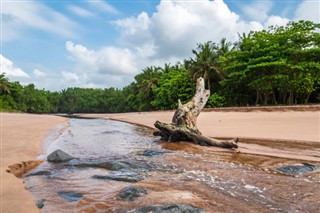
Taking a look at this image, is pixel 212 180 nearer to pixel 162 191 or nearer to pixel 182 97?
pixel 162 191

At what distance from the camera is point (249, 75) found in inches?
1156

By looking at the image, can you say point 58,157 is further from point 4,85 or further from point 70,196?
point 4,85

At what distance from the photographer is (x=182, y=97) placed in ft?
132

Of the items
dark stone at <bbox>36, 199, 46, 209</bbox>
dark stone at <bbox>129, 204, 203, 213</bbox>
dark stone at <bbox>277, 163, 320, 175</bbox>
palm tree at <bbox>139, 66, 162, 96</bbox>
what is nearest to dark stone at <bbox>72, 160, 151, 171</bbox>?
dark stone at <bbox>36, 199, 46, 209</bbox>

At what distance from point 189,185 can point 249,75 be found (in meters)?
27.0

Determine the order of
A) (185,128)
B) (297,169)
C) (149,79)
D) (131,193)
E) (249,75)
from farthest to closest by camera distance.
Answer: (149,79)
(249,75)
(185,128)
(297,169)
(131,193)

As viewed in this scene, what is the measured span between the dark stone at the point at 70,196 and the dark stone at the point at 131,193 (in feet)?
2.09

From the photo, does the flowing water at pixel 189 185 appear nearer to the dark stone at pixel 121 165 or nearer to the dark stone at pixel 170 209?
the dark stone at pixel 121 165

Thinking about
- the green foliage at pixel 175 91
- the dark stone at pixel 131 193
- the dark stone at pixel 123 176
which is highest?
the green foliage at pixel 175 91

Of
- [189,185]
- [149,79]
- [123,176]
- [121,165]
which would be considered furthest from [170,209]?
[149,79]

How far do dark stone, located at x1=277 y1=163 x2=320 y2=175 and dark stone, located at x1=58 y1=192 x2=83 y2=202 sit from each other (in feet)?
12.8

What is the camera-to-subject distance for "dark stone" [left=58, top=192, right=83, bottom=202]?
3.86 meters

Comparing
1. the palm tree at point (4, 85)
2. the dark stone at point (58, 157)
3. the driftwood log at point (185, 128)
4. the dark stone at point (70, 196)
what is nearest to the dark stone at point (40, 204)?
the dark stone at point (70, 196)

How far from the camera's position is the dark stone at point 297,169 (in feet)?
17.3
